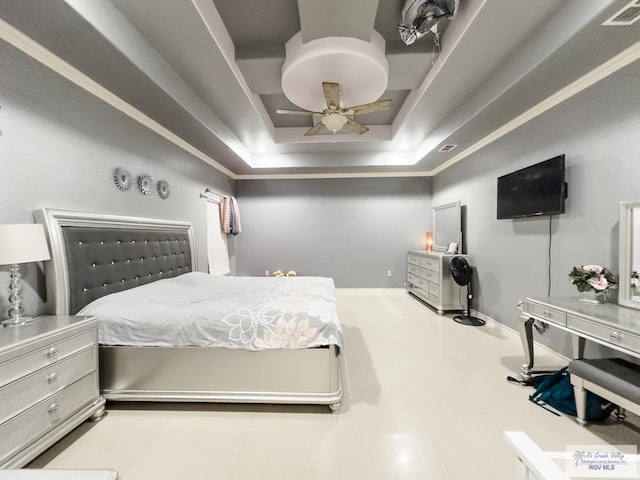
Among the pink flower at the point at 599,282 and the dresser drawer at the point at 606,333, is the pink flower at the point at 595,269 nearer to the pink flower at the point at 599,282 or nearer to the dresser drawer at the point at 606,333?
the pink flower at the point at 599,282

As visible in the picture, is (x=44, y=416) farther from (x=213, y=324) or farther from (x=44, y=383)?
(x=213, y=324)

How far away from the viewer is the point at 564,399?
6.22 ft

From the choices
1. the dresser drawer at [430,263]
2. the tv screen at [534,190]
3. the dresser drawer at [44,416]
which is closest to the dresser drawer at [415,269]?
the dresser drawer at [430,263]

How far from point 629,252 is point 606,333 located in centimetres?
74

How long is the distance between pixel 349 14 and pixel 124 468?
10.7 ft

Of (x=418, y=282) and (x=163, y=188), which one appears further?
(x=418, y=282)

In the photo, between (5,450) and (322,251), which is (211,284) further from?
(322,251)

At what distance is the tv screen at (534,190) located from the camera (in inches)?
98.3

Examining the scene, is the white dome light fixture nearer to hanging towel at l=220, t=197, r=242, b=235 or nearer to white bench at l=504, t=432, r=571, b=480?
white bench at l=504, t=432, r=571, b=480

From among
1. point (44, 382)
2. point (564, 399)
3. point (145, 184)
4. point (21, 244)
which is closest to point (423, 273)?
point (564, 399)

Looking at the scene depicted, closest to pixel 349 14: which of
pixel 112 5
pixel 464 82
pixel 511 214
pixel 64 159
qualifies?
pixel 464 82

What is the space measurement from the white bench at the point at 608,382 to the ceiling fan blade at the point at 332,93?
2719mm

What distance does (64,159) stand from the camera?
78.9 inches

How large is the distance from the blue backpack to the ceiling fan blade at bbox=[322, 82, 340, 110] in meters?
2.89
